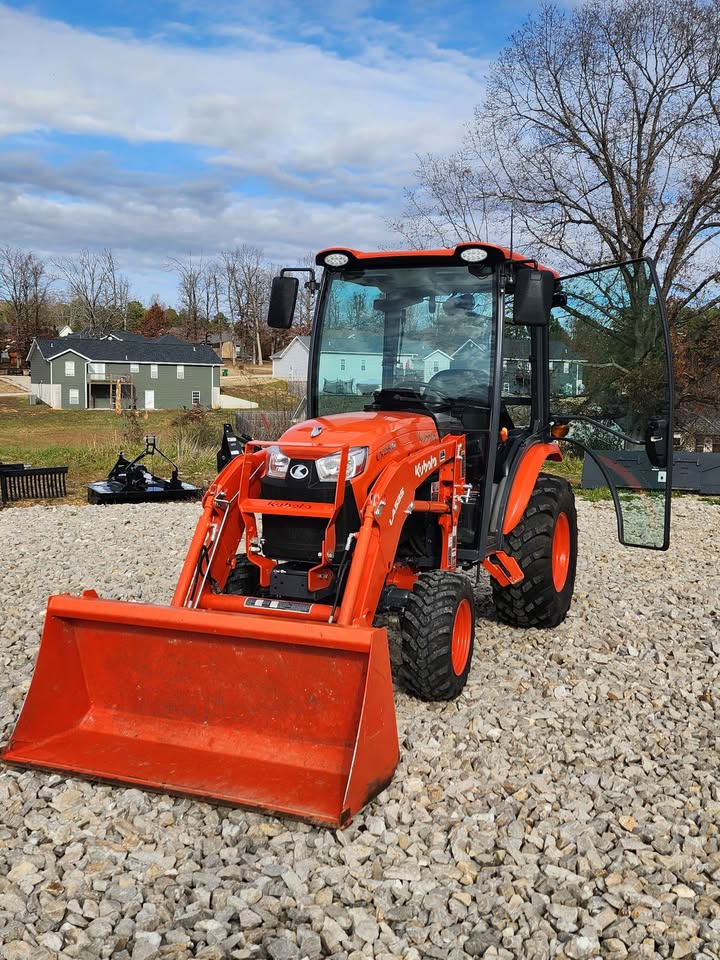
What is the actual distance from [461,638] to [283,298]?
2.34 metres

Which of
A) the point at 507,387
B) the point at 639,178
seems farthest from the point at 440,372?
the point at 639,178

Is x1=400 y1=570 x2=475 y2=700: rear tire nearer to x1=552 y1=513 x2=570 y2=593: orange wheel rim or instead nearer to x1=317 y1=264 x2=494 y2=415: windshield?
x1=317 y1=264 x2=494 y2=415: windshield

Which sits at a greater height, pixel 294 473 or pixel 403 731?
pixel 294 473

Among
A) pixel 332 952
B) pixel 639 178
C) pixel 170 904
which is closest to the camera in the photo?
pixel 332 952

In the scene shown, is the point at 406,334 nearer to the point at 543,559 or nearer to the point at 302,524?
the point at 302,524

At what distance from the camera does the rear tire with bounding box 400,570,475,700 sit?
471 cm

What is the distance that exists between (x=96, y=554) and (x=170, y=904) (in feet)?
21.5

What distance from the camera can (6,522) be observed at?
1142cm

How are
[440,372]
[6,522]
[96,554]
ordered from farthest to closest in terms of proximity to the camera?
[6,522], [96,554], [440,372]

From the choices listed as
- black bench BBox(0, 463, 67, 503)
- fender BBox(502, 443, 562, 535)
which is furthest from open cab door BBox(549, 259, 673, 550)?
black bench BBox(0, 463, 67, 503)

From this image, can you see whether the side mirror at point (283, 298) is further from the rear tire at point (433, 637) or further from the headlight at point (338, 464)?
the rear tire at point (433, 637)

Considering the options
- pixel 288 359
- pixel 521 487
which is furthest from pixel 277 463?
pixel 288 359

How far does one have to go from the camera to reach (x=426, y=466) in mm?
5191

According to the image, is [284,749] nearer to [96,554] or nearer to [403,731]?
[403,731]
